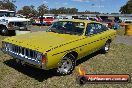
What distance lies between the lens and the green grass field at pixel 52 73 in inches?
236

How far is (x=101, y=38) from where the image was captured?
8727 mm

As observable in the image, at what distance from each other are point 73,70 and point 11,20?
8134mm

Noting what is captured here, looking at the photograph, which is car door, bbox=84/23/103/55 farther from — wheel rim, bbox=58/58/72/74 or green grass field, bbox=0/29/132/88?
wheel rim, bbox=58/58/72/74

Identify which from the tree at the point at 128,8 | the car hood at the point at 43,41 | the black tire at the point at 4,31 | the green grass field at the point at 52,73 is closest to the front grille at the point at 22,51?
the car hood at the point at 43,41

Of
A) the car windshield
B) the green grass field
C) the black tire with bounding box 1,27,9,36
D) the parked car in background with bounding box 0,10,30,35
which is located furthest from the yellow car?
the black tire with bounding box 1,27,9,36

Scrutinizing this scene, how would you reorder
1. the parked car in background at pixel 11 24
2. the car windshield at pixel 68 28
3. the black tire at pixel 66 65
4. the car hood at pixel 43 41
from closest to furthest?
the car hood at pixel 43 41, the black tire at pixel 66 65, the car windshield at pixel 68 28, the parked car in background at pixel 11 24

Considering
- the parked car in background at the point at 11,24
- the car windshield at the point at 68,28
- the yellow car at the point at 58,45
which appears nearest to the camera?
the yellow car at the point at 58,45

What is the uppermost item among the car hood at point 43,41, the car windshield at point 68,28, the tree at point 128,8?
the tree at point 128,8

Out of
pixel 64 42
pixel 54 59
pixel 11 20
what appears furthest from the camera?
pixel 11 20

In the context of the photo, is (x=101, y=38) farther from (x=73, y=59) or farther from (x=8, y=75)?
(x=8, y=75)

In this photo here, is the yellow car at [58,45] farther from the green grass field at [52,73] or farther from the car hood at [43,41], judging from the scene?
the green grass field at [52,73]

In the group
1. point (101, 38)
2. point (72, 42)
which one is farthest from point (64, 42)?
point (101, 38)

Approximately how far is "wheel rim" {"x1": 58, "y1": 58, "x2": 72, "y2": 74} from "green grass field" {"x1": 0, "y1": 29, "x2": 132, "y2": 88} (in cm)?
20

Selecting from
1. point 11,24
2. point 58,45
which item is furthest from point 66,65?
point 11,24
